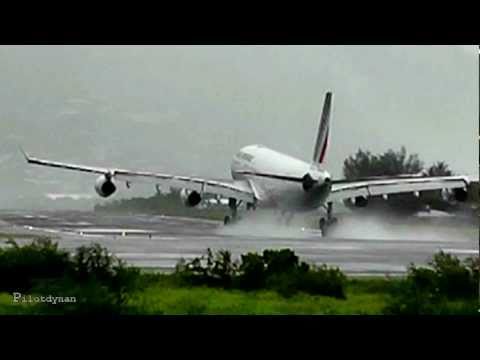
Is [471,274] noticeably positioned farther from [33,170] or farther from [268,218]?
[33,170]

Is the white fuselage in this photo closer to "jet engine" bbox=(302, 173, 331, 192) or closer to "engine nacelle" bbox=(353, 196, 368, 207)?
"jet engine" bbox=(302, 173, 331, 192)

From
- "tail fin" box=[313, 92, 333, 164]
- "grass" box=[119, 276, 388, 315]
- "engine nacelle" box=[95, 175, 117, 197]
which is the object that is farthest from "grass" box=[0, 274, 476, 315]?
"tail fin" box=[313, 92, 333, 164]

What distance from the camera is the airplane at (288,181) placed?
40.7 ft

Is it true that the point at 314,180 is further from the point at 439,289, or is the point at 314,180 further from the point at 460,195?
the point at 439,289

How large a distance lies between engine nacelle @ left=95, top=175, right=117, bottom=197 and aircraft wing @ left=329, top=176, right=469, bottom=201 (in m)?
2.43

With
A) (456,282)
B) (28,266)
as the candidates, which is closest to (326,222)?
(456,282)

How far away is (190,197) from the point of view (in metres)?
13.2

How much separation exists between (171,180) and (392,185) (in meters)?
2.31

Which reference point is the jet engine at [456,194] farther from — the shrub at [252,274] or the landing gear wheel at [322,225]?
the shrub at [252,274]

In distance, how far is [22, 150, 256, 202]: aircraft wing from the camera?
1228 centimetres
